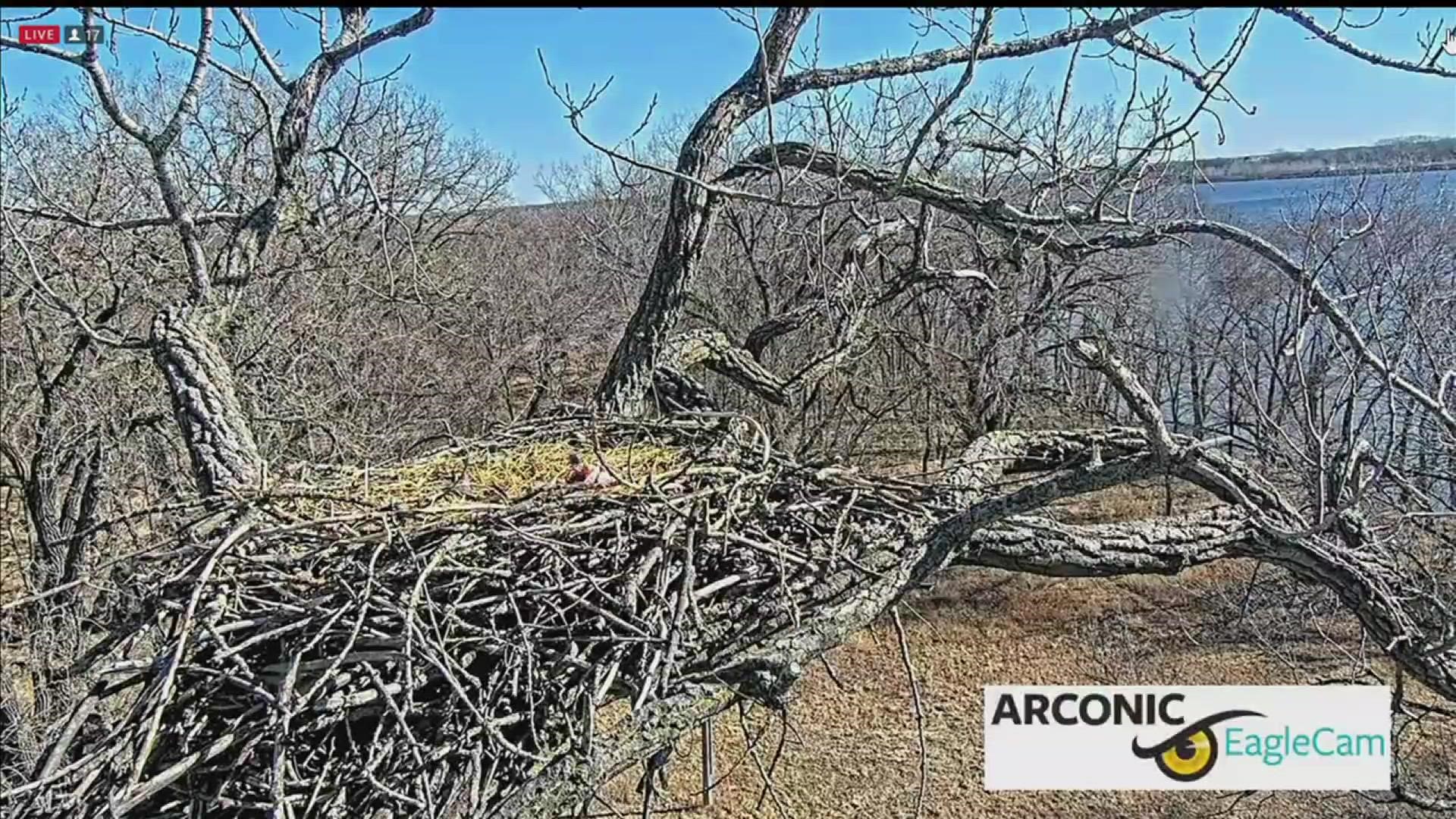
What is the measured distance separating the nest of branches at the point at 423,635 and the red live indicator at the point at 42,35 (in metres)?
1.26

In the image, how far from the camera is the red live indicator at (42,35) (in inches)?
93.4

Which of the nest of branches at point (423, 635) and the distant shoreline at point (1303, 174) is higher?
the distant shoreline at point (1303, 174)

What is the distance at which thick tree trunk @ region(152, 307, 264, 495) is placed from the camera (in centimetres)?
235

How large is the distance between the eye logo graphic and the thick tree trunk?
3.07 metres

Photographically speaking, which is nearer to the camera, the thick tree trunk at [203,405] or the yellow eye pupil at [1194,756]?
the thick tree trunk at [203,405]

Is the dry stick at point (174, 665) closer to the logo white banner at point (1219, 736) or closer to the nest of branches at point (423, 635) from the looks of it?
the nest of branches at point (423, 635)

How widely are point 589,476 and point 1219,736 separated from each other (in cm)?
256

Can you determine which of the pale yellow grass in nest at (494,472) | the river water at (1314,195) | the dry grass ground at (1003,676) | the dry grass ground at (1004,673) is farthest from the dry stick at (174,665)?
the river water at (1314,195)

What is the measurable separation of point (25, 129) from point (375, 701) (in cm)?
414

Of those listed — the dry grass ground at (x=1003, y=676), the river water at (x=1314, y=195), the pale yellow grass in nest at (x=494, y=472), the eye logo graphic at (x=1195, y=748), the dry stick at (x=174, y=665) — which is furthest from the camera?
the dry grass ground at (x=1003, y=676)

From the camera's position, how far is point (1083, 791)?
5.70 metres

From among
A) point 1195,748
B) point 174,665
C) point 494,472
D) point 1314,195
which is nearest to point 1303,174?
point 1314,195

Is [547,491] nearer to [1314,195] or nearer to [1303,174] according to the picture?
[1303,174]

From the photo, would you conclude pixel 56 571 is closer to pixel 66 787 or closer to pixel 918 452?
pixel 66 787
